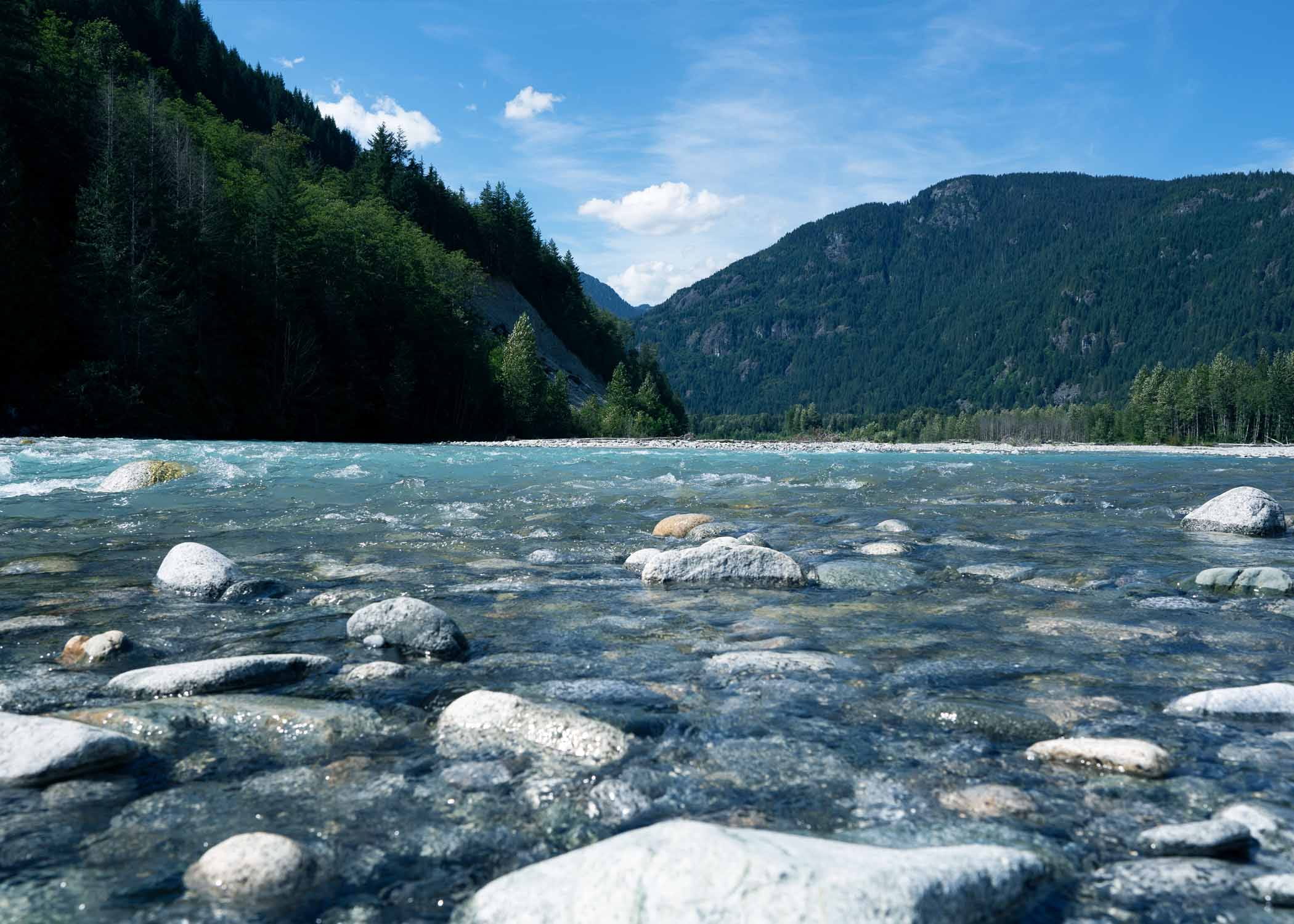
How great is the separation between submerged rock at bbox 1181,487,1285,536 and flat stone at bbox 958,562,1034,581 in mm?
4693

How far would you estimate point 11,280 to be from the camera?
3541 centimetres

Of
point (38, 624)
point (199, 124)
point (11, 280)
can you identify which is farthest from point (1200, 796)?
point (199, 124)

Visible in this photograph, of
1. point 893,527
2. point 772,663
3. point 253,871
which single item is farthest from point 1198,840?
point 893,527

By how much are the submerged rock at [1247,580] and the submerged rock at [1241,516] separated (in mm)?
4490

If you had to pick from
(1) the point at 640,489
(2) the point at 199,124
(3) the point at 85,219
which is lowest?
(1) the point at 640,489

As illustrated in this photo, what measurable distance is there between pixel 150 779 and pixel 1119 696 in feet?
14.7

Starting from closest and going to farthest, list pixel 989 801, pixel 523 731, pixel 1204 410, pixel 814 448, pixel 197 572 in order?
pixel 989 801 < pixel 523 731 < pixel 197 572 < pixel 814 448 < pixel 1204 410

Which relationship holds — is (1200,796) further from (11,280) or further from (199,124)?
(199,124)

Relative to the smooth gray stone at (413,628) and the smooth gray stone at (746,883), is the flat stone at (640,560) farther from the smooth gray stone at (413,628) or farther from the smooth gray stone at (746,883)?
the smooth gray stone at (746,883)

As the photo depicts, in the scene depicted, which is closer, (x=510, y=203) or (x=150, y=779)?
(x=150, y=779)

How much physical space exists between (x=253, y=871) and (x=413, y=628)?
2543 millimetres

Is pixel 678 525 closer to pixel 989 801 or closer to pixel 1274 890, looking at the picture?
pixel 989 801

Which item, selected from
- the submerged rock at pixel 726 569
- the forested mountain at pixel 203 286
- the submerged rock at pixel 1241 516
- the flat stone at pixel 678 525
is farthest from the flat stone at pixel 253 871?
the forested mountain at pixel 203 286

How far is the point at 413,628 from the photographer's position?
4.77 meters
